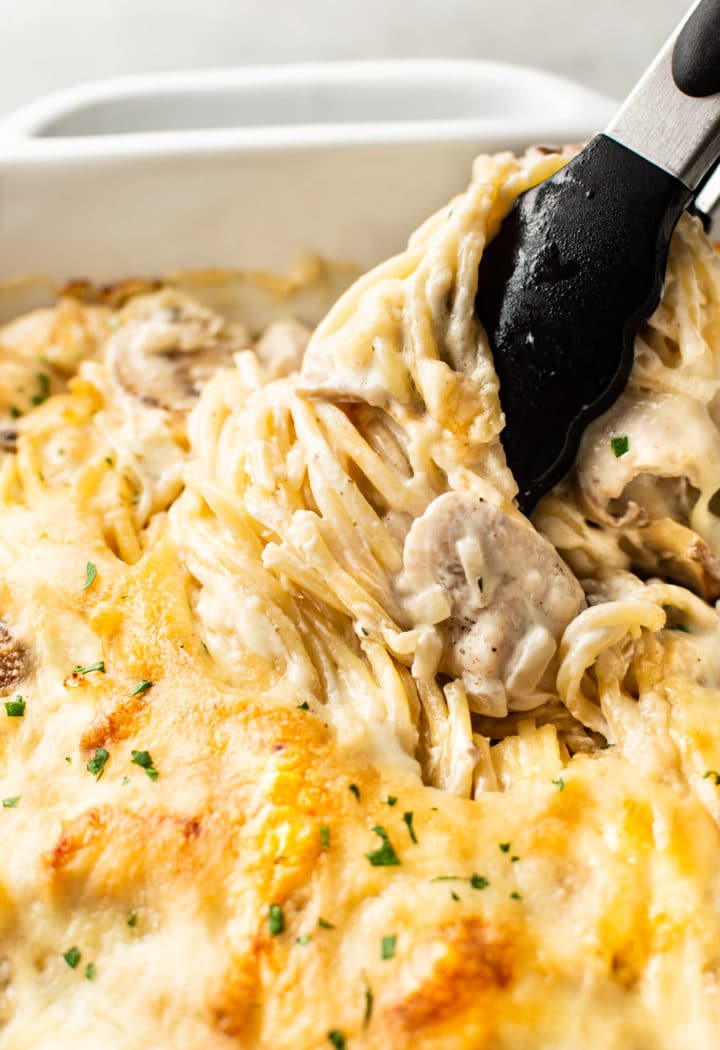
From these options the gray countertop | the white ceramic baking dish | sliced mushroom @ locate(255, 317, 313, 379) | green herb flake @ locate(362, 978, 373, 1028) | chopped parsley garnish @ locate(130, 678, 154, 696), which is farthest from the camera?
the gray countertop

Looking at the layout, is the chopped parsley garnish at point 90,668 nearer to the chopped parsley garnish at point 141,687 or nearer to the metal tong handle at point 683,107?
the chopped parsley garnish at point 141,687

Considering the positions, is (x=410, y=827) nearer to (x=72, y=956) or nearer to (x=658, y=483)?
(x=72, y=956)

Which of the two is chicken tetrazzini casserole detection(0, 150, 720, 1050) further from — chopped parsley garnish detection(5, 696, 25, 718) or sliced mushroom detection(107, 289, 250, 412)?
sliced mushroom detection(107, 289, 250, 412)

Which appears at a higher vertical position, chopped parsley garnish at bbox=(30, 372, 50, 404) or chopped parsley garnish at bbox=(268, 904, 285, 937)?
chopped parsley garnish at bbox=(268, 904, 285, 937)

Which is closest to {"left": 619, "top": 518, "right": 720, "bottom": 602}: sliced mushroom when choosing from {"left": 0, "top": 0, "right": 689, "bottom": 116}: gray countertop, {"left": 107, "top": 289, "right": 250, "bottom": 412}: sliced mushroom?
{"left": 107, "top": 289, "right": 250, "bottom": 412}: sliced mushroom

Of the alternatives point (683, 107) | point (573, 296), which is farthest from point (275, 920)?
point (683, 107)

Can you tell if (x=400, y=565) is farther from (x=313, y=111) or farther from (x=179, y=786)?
(x=313, y=111)
